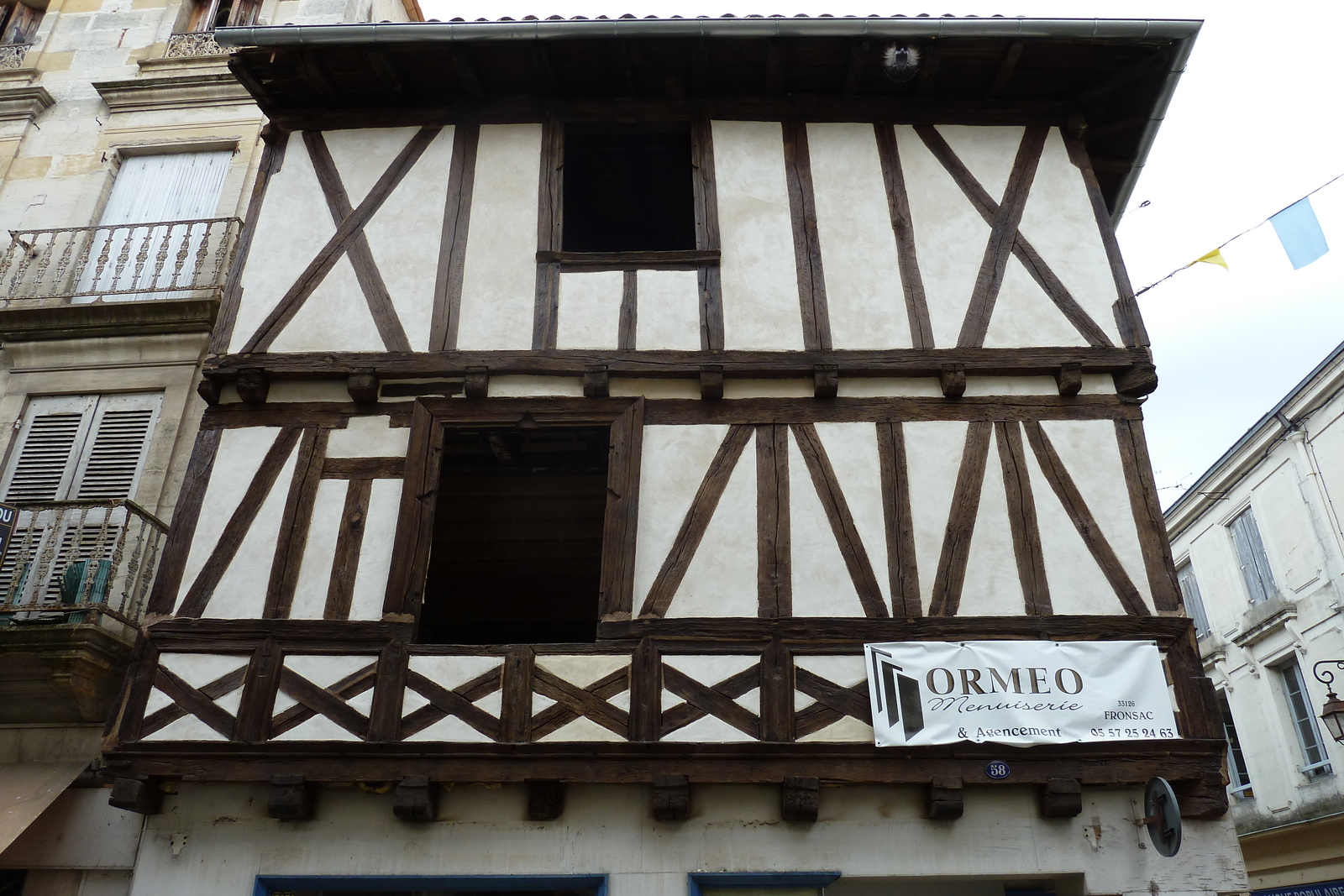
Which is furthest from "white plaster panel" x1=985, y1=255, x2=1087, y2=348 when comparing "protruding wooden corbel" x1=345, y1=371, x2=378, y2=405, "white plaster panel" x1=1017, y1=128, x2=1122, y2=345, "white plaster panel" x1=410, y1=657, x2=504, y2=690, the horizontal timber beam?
"protruding wooden corbel" x1=345, y1=371, x2=378, y2=405

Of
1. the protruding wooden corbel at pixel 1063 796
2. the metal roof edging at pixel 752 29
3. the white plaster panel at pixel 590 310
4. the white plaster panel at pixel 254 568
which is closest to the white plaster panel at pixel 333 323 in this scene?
the white plaster panel at pixel 254 568

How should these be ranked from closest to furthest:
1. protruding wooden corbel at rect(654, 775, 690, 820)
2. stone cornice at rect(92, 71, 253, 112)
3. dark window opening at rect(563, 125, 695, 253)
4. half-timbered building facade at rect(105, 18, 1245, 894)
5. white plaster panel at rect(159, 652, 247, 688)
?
protruding wooden corbel at rect(654, 775, 690, 820) < half-timbered building facade at rect(105, 18, 1245, 894) < white plaster panel at rect(159, 652, 247, 688) < dark window opening at rect(563, 125, 695, 253) < stone cornice at rect(92, 71, 253, 112)

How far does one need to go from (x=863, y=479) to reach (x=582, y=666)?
2.20 meters

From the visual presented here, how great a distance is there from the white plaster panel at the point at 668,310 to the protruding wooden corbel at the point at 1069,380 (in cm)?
251

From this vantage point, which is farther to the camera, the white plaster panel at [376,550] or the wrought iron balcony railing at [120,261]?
the wrought iron balcony railing at [120,261]

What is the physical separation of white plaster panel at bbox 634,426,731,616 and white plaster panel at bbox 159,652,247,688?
2517 millimetres

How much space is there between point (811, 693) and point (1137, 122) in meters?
5.53

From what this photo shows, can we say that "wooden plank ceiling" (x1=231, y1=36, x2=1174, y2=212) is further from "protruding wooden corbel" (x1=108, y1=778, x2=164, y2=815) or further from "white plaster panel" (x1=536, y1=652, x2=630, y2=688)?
"protruding wooden corbel" (x1=108, y1=778, x2=164, y2=815)

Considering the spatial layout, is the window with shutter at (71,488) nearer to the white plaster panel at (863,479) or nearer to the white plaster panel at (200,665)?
the white plaster panel at (200,665)

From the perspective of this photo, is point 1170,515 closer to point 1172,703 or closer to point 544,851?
point 1172,703

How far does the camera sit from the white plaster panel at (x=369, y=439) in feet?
22.1

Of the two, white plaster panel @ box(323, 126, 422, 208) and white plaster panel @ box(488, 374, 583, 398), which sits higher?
white plaster panel @ box(323, 126, 422, 208)

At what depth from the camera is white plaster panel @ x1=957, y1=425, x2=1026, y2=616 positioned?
6184 millimetres

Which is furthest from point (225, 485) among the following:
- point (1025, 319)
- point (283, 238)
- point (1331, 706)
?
point (1331, 706)
